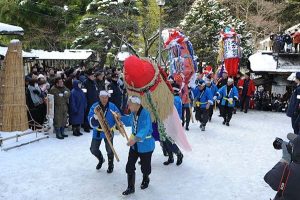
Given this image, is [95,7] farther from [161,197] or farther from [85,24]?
[161,197]

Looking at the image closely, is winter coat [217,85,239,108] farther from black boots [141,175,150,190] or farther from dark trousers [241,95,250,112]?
black boots [141,175,150,190]

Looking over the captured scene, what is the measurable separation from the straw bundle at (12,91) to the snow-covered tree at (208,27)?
49.7ft

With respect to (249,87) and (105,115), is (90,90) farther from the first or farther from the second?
(249,87)

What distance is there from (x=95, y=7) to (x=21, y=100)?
16.9 metres

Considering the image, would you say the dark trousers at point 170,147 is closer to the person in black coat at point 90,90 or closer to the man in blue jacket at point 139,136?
the man in blue jacket at point 139,136

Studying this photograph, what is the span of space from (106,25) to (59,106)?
1488cm

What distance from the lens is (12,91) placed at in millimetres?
9242

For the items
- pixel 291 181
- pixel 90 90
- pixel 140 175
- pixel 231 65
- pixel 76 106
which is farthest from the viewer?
pixel 231 65

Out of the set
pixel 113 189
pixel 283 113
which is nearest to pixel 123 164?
pixel 113 189

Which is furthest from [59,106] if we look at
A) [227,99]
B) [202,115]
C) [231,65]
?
[231,65]

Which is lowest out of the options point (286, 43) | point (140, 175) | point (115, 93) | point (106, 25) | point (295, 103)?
point (140, 175)

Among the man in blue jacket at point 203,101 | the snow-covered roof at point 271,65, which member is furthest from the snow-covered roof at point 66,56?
the man in blue jacket at point 203,101

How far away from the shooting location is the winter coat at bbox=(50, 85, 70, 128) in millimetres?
9648

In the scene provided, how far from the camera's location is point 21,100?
9.40 metres
